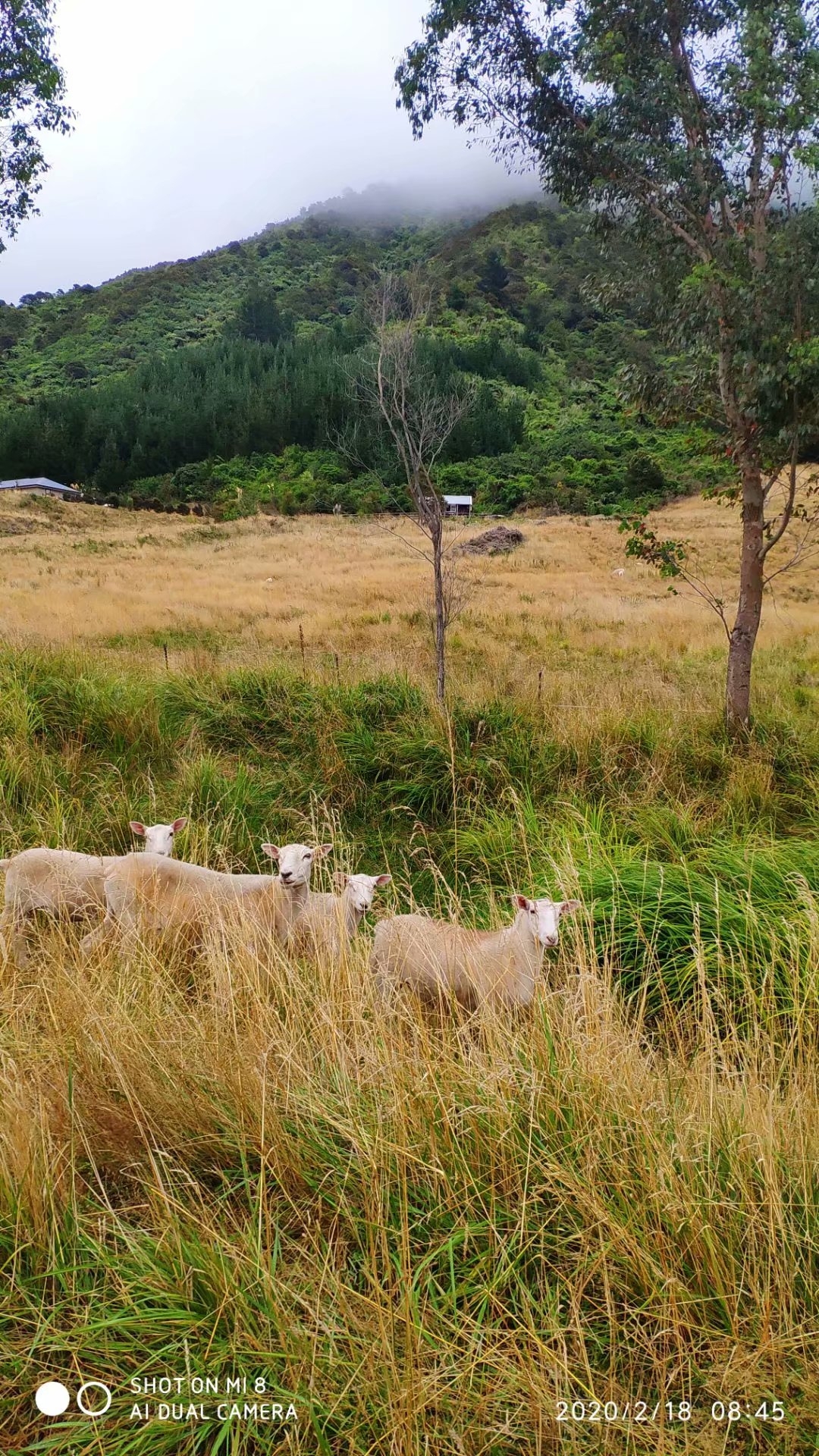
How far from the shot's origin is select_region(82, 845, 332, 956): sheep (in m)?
3.98

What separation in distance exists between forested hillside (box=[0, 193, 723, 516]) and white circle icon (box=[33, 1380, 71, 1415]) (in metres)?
29.1

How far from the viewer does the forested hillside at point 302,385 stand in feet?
174

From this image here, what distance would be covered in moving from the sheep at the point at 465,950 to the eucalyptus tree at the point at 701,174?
16.6ft

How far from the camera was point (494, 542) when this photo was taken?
112 ft

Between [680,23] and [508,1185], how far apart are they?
9.68 meters

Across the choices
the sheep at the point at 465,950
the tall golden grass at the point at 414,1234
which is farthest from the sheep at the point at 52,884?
the sheep at the point at 465,950

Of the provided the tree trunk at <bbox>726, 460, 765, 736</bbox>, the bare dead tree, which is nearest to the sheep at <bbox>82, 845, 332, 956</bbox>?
the bare dead tree

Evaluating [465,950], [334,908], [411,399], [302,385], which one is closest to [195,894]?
[334,908]

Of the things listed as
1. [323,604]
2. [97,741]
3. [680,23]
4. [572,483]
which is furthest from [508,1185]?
[572,483]

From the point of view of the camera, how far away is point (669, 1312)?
5.65ft

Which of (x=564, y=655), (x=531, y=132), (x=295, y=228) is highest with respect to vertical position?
(x=295, y=228)

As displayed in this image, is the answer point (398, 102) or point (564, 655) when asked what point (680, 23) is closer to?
point (398, 102)

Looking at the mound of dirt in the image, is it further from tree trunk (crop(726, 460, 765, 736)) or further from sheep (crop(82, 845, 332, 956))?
sheep (crop(82, 845, 332, 956))

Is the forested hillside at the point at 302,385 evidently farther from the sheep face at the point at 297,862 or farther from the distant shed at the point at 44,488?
the sheep face at the point at 297,862
